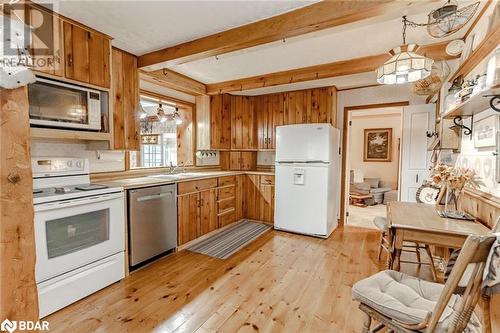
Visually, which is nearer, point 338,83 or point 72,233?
point 72,233

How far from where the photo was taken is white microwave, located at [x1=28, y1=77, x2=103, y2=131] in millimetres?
1916

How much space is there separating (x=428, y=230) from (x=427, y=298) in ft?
1.61

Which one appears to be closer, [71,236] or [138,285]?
[71,236]

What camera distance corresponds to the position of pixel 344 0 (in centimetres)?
175

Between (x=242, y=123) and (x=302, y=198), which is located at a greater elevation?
(x=242, y=123)

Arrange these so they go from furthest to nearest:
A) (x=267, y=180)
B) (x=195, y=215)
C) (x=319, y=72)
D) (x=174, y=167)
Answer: (x=267, y=180)
(x=174, y=167)
(x=195, y=215)
(x=319, y=72)

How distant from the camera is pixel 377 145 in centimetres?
693

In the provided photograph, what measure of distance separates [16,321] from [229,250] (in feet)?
7.67

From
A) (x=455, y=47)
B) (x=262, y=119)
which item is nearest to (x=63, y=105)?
(x=262, y=119)

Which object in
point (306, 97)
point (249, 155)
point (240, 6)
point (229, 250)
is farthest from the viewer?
point (249, 155)

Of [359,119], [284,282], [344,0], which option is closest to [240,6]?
[344,0]

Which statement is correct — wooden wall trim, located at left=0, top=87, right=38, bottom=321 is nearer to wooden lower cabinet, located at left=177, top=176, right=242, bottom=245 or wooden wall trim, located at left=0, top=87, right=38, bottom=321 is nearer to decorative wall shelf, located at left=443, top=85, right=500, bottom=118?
wooden lower cabinet, located at left=177, top=176, right=242, bottom=245

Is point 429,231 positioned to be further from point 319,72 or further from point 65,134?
point 65,134

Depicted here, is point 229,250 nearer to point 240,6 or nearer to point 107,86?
point 107,86
